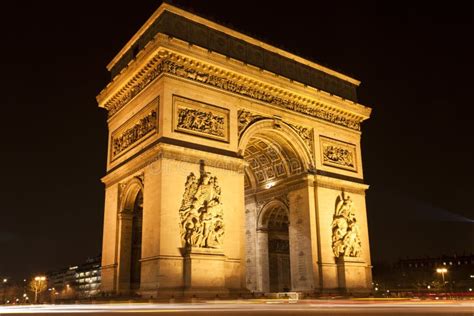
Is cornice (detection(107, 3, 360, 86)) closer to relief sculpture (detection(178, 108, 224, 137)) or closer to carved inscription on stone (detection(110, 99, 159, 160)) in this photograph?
carved inscription on stone (detection(110, 99, 159, 160))

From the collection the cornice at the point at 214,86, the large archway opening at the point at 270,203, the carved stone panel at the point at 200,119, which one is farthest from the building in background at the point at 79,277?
the carved stone panel at the point at 200,119

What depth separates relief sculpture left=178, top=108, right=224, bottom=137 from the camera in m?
22.4

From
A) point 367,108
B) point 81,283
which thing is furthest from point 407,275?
point 81,283

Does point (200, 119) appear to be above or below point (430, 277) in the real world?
above

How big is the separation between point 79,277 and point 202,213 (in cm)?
10584

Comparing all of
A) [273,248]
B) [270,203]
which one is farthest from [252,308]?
[273,248]

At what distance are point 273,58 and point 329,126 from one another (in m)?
5.12

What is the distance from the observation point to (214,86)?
23812 millimetres

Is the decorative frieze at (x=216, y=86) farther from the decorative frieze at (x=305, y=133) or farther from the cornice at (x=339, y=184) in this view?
the cornice at (x=339, y=184)

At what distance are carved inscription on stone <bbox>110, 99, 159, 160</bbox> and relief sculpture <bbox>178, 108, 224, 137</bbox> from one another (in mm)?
1218

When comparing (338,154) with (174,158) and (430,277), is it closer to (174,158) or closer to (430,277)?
(174,158)

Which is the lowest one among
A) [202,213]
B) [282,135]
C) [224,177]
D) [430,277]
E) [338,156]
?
[430,277]

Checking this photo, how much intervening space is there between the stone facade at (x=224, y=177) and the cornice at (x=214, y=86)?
0.20 ft

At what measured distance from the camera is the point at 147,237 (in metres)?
21.1
